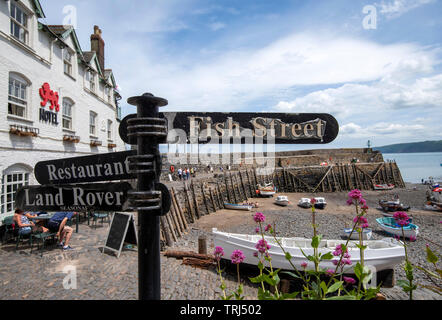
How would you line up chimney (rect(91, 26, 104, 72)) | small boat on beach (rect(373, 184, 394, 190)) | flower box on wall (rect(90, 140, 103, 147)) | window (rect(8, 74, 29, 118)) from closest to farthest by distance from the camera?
window (rect(8, 74, 29, 118)) < flower box on wall (rect(90, 140, 103, 147)) < chimney (rect(91, 26, 104, 72)) < small boat on beach (rect(373, 184, 394, 190))

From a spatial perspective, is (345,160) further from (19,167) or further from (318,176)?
(19,167)

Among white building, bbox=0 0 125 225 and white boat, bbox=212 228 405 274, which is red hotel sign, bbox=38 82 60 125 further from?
white boat, bbox=212 228 405 274

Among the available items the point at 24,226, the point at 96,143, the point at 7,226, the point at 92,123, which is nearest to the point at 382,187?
the point at 96,143

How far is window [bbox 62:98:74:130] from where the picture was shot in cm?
1236

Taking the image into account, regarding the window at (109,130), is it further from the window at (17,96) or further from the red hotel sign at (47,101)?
the window at (17,96)

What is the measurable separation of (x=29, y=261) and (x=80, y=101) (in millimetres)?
9877

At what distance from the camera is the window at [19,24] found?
9016 millimetres

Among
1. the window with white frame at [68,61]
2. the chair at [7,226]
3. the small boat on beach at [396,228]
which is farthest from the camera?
the small boat on beach at [396,228]

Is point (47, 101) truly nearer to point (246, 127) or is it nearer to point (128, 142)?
point (128, 142)

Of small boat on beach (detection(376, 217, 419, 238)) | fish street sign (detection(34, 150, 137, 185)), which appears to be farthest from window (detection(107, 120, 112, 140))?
small boat on beach (detection(376, 217, 419, 238))

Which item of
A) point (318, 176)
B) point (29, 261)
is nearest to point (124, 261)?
point (29, 261)

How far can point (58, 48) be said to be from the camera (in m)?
11.7

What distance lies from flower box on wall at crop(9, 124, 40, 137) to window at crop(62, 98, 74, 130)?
2903 millimetres

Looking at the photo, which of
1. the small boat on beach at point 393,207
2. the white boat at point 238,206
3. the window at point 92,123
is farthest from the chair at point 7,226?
the small boat on beach at point 393,207
